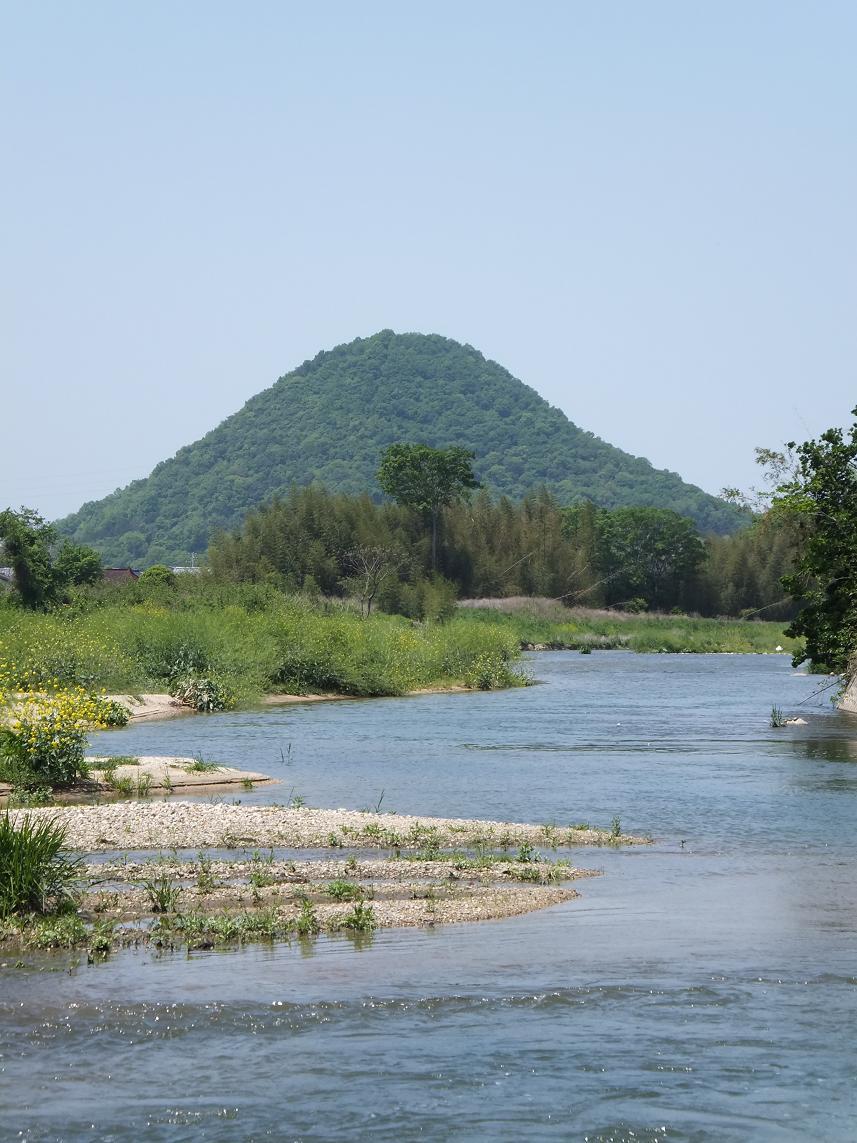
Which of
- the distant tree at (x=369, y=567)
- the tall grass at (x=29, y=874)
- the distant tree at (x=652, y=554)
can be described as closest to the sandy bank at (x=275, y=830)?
the tall grass at (x=29, y=874)

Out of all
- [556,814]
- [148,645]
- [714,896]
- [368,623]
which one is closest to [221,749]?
[556,814]

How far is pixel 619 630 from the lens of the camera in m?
104

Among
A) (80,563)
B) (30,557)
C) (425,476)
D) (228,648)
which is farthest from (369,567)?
(228,648)

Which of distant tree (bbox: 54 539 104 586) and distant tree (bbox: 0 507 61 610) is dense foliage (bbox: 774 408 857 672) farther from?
distant tree (bbox: 54 539 104 586)

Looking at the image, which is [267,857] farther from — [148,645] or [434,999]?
[148,645]

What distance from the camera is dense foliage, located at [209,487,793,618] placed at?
9981 cm

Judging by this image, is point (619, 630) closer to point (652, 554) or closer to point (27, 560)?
point (652, 554)

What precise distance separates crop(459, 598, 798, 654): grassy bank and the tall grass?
3004 inches

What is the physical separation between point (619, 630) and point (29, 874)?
92654 millimetres

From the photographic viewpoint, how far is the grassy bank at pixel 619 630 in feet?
316

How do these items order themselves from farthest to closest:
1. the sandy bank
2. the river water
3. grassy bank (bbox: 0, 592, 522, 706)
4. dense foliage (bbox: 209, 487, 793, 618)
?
1. dense foliage (bbox: 209, 487, 793, 618)
2. grassy bank (bbox: 0, 592, 522, 706)
3. the sandy bank
4. the river water

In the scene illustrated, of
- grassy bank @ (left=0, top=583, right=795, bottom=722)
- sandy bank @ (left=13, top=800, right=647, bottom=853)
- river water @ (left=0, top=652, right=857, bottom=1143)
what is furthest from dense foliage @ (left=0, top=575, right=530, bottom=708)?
river water @ (left=0, top=652, right=857, bottom=1143)

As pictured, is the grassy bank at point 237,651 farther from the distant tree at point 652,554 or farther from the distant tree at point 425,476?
the distant tree at point 652,554

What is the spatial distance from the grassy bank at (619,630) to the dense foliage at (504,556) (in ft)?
9.92
